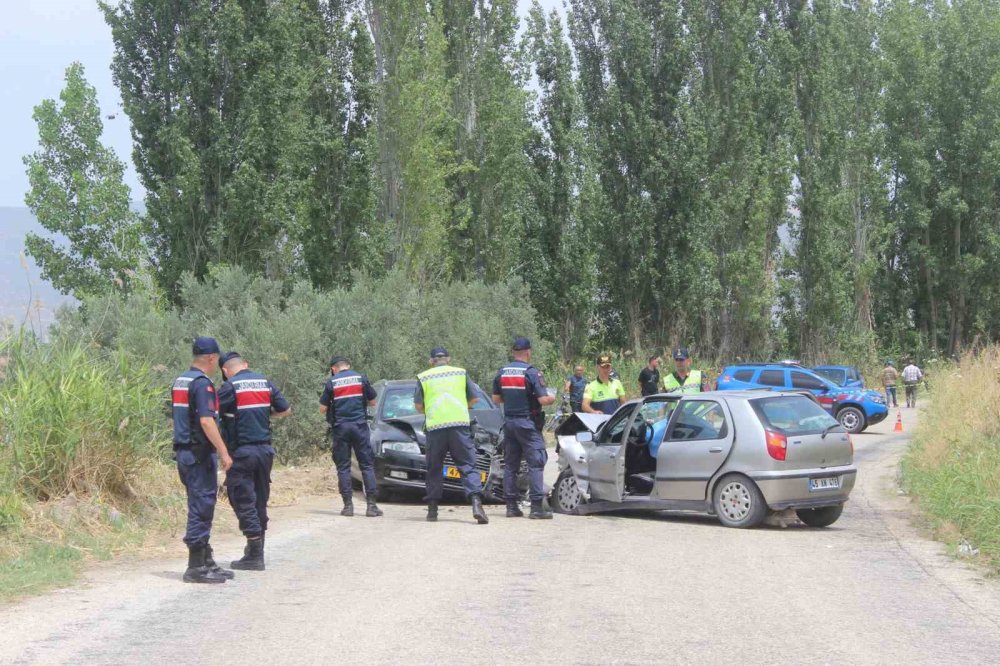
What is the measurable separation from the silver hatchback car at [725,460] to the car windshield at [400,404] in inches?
116

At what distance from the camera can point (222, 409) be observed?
959 cm

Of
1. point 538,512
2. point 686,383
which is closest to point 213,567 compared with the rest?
point 538,512

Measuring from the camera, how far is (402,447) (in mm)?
15328

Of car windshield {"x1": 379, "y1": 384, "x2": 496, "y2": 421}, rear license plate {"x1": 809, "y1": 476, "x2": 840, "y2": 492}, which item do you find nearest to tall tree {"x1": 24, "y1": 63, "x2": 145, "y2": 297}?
car windshield {"x1": 379, "y1": 384, "x2": 496, "y2": 421}

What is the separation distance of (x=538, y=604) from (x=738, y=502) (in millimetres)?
4890

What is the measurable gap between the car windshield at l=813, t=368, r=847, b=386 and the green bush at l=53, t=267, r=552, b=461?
775cm

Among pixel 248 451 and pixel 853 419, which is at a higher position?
pixel 248 451

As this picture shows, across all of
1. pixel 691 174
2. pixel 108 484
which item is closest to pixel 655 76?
pixel 691 174

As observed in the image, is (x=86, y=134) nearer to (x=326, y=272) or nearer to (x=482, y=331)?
(x=326, y=272)

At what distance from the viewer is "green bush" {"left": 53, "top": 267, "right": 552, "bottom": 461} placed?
17.8m

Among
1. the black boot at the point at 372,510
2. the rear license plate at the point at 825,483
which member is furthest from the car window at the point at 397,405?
the rear license plate at the point at 825,483

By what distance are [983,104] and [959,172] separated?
308cm

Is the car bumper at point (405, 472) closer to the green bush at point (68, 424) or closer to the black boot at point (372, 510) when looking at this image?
the black boot at point (372, 510)

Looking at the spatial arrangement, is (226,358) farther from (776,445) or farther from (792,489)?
(792,489)
